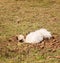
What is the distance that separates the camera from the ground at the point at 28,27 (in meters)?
6.37

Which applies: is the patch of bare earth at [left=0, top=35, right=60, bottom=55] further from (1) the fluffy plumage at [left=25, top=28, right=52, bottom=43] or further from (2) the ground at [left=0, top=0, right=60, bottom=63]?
(1) the fluffy plumage at [left=25, top=28, right=52, bottom=43]

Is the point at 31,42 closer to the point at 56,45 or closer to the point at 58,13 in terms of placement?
the point at 56,45

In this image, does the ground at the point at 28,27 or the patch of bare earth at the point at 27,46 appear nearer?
the ground at the point at 28,27

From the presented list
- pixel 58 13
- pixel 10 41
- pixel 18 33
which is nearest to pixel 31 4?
pixel 58 13

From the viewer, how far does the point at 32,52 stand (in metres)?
6.57

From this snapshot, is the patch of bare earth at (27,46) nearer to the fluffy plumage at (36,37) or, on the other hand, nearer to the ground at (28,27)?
the ground at (28,27)

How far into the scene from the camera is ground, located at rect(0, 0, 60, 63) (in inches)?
251

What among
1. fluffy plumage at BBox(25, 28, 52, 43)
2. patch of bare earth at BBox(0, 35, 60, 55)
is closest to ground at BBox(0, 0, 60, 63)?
patch of bare earth at BBox(0, 35, 60, 55)

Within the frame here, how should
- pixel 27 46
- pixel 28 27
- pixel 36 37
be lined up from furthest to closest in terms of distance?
pixel 28 27, pixel 36 37, pixel 27 46

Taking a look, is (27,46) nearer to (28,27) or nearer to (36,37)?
(36,37)

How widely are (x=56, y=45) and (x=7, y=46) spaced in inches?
41.6

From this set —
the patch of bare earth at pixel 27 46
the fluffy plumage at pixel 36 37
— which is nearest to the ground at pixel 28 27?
the patch of bare earth at pixel 27 46

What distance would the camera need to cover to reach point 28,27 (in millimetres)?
8781

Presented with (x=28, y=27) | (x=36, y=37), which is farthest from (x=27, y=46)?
(x=28, y=27)
